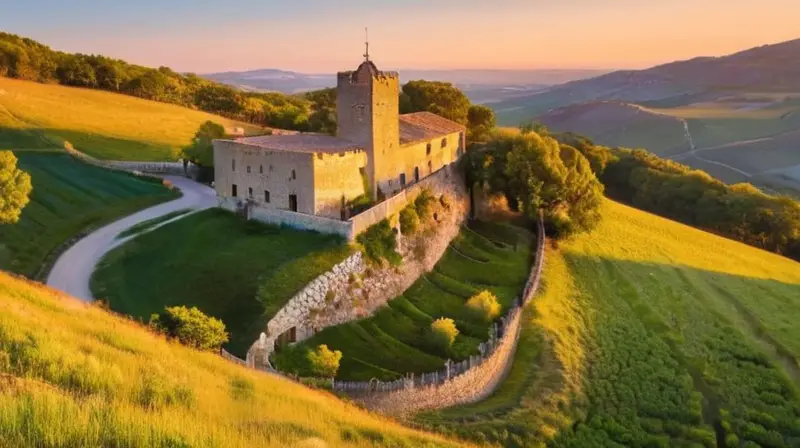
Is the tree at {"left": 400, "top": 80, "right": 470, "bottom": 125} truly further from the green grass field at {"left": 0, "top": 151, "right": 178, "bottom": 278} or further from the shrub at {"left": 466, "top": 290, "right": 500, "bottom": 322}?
the shrub at {"left": 466, "top": 290, "right": 500, "bottom": 322}

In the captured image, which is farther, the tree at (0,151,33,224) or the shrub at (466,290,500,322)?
the shrub at (466,290,500,322)

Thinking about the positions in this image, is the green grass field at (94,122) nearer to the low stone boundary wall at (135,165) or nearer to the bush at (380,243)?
the low stone boundary wall at (135,165)

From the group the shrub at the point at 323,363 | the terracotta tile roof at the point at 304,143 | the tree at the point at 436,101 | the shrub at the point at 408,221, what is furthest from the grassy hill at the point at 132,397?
the tree at the point at 436,101

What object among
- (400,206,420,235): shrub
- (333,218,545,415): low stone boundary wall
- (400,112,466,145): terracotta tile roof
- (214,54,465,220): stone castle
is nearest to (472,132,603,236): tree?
(400,112,466,145): terracotta tile roof

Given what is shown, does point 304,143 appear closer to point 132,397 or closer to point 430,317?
point 430,317

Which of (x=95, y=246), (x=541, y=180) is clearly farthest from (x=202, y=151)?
(x=541, y=180)

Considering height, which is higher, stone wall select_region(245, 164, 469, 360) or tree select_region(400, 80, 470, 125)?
tree select_region(400, 80, 470, 125)
